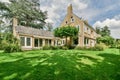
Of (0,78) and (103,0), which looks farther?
(103,0)

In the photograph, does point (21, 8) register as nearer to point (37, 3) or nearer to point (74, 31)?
point (37, 3)

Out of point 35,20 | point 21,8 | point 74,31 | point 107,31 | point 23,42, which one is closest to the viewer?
point 23,42

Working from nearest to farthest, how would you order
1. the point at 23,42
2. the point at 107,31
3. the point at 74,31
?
1. the point at 23,42
2. the point at 74,31
3. the point at 107,31

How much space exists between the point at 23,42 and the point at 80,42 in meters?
14.2

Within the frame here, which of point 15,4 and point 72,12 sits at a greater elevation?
point 15,4

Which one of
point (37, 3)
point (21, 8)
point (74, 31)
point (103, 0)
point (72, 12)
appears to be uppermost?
point (37, 3)

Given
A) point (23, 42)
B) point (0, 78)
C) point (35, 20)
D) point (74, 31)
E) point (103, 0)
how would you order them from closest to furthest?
1. point (0, 78)
2. point (103, 0)
3. point (23, 42)
4. point (74, 31)
5. point (35, 20)

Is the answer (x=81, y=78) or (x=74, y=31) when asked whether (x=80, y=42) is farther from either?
(x=81, y=78)

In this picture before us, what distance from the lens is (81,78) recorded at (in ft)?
21.2

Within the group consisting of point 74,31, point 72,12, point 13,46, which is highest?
point 72,12

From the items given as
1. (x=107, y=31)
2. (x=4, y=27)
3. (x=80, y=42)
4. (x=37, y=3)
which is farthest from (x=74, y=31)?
(x=107, y=31)

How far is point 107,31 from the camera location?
3546 inches

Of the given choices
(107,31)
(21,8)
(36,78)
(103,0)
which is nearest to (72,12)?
(103,0)

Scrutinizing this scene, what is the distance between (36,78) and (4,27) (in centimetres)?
4518
